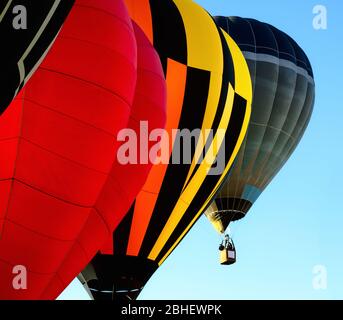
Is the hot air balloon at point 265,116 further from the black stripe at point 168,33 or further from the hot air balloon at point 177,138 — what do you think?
the black stripe at point 168,33

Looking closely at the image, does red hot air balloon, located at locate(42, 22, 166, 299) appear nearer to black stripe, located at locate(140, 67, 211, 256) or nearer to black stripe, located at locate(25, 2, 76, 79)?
black stripe, located at locate(25, 2, 76, 79)

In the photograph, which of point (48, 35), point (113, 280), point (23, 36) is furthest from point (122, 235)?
point (23, 36)

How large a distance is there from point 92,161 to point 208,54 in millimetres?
6317

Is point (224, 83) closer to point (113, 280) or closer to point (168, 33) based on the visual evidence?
point (168, 33)

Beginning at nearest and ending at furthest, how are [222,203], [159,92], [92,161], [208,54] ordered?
[92,161], [159,92], [208,54], [222,203]

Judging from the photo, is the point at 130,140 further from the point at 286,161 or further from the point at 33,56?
the point at 286,161

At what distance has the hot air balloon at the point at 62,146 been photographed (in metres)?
8.54

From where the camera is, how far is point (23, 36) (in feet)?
24.7

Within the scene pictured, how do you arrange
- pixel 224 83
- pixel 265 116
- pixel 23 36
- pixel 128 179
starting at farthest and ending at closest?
pixel 265 116 < pixel 224 83 < pixel 128 179 < pixel 23 36

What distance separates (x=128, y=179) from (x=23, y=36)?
301cm

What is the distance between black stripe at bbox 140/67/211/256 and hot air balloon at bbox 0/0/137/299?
386 centimetres

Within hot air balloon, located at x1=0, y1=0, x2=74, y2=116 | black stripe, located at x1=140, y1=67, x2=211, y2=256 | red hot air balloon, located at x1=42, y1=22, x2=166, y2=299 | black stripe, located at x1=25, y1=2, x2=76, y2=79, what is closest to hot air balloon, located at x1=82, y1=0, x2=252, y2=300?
black stripe, located at x1=140, y1=67, x2=211, y2=256

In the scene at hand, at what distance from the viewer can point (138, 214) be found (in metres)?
13.1

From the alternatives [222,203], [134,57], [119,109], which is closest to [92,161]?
[119,109]
